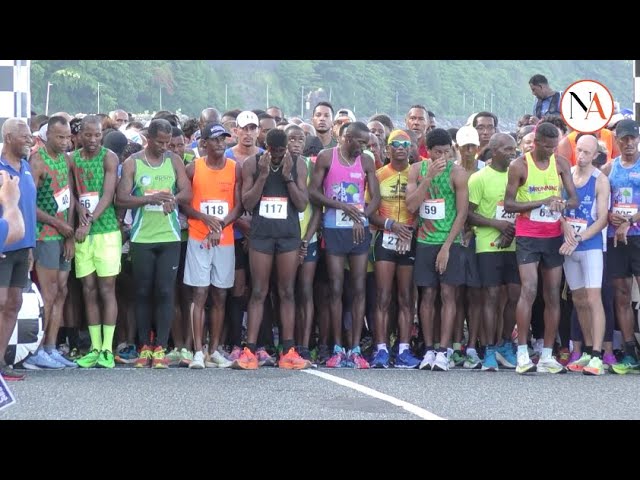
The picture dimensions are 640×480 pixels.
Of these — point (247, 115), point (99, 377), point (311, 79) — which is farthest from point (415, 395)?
point (311, 79)

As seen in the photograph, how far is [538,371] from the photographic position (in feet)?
40.3

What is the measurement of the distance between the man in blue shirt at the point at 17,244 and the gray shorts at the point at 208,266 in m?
1.57

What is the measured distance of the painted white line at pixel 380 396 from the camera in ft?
32.2

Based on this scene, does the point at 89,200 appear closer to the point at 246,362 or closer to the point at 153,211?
the point at 153,211

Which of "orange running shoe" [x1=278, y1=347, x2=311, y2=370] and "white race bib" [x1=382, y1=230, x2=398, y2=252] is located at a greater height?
"white race bib" [x1=382, y1=230, x2=398, y2=252]

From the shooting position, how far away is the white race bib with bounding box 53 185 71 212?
40.4ft

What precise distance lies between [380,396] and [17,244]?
3262 mm

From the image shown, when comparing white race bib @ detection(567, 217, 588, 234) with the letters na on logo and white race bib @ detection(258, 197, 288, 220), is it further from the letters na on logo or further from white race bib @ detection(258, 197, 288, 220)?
white race bib @ detection(258, 197, 288, 220)

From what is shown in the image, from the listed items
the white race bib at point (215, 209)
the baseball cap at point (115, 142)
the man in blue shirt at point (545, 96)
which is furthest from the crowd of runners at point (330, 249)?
the man in blue shirt at point (545, 96)

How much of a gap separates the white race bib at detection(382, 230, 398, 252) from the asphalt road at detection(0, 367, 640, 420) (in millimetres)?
1228

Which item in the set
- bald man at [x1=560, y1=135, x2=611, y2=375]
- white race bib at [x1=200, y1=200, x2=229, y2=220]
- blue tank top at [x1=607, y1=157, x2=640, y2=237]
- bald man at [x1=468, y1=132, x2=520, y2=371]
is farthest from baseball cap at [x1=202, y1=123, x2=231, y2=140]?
blue tank top at [x1=607, y1=157, x2=640, y2=237]

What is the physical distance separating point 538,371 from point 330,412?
3070mm

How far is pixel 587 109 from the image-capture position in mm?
14586

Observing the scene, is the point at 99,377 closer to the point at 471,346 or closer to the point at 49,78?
the point at 471,346
